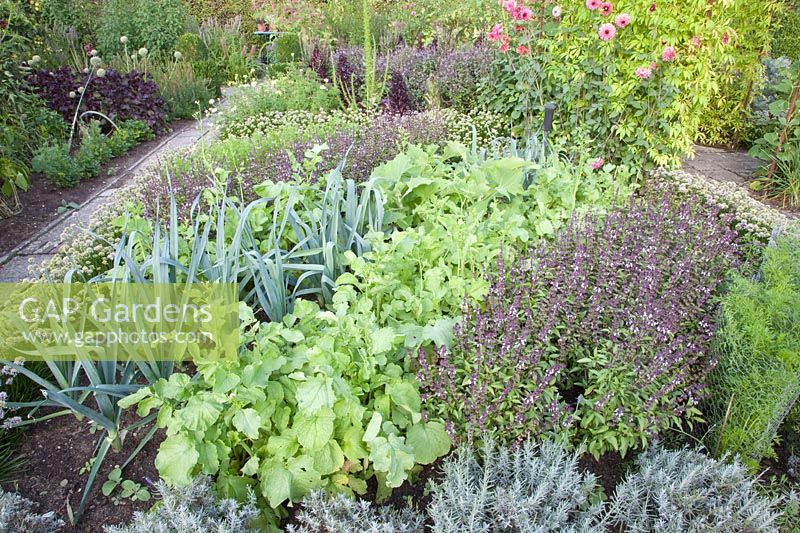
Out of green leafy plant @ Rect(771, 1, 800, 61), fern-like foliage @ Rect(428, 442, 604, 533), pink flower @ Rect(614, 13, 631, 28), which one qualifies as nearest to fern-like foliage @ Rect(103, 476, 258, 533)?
fern-like foliage @ Rect(428, 442, 604, 533)

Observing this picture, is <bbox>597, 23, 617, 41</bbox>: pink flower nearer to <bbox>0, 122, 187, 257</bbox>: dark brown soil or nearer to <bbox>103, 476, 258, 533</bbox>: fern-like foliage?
<bbox>103, 476, 258, 533</bbox>: fern-like foliage

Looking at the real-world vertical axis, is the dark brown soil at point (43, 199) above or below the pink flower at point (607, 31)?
below

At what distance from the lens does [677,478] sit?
5.44 ft

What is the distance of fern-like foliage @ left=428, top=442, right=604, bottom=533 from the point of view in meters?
1.49

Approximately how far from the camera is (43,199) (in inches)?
171

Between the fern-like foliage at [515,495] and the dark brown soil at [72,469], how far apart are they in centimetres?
98

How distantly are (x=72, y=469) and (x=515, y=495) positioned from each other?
4.88 feet

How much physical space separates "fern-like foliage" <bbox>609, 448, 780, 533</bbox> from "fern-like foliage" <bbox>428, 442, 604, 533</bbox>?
0.35 ft

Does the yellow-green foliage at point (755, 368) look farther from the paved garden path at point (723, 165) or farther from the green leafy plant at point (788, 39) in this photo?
the green leafy plant at point (788, 39)

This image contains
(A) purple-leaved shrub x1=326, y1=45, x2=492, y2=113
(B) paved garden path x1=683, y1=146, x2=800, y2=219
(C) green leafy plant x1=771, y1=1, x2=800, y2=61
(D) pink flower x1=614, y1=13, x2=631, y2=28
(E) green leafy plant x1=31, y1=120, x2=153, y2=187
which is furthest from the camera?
(C) green leafy plant x1=771, y1=1, x2=800, y2=61

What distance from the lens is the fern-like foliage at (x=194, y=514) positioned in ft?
4.84

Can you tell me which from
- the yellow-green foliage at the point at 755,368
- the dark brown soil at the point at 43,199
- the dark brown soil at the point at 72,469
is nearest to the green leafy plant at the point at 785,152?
the yellow-green foliage at the point at 755,368

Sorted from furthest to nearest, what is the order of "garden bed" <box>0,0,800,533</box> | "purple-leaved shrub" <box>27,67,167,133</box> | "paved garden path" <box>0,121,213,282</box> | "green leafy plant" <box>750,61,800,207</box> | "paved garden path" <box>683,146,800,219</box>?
"purple-leaved shrub" <box>27,67,167,133</box>, "paved garden path" <box>683,146,800,219</box>, "green leafy plant" <box>750,61,800,207</box>, "paved garden path" <box>0,121,213,282</box>, "garden bed" <box>0,0,800,533</box>

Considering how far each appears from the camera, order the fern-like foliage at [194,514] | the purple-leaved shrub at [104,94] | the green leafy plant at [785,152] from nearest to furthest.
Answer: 1. the fern-like foliage at [194,514]
2. the green leafy plant at [785,152]
3. the purple-leaved shrub at [104,94]
